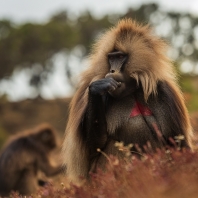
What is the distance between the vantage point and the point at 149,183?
10.8 feet

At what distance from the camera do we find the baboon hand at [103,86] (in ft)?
16.5

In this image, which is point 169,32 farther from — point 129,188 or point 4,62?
point 129,188

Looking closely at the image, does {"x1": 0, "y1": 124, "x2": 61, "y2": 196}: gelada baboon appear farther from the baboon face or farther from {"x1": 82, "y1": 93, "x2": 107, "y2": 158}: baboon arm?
the baboon face

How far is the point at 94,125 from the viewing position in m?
5.35

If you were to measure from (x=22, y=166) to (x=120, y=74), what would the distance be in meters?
6.54

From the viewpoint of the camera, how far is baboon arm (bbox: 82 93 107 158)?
17.2 feet

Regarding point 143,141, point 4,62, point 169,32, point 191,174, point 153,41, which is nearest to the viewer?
point 191,174

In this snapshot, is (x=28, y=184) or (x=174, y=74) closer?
(x=174, y=74)

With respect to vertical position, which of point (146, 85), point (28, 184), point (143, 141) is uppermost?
point (146, 85)

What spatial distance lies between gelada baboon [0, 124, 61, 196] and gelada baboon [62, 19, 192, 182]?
5.82m

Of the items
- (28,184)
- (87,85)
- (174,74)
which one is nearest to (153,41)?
(174,74)

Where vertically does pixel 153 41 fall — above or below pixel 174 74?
above

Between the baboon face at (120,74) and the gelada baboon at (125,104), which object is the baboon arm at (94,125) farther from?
the baboon face at (120,74)

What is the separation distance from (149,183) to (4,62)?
33317 mm
